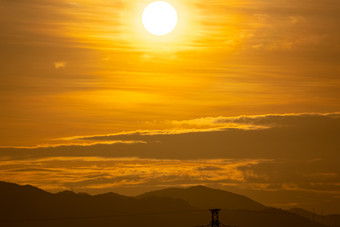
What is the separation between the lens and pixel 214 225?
150500mm
